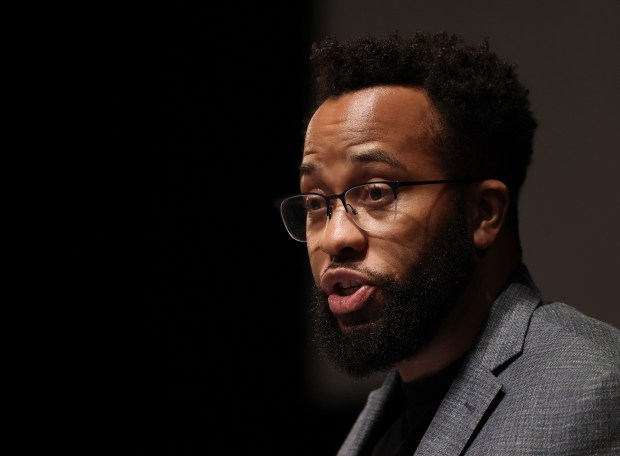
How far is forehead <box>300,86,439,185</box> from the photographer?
1.78 m

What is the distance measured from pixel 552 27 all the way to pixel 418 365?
117cm

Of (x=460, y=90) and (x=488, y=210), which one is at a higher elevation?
(x=460, y=90)

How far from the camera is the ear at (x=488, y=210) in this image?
1.83 meters

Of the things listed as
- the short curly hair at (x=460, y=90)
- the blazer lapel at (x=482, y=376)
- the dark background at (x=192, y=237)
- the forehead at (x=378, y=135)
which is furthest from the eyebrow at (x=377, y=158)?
the dark background at (x=192, y=237)

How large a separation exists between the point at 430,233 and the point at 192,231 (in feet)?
5.04

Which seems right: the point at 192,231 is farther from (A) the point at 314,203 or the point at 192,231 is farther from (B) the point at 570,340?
(B) the point at 570,340

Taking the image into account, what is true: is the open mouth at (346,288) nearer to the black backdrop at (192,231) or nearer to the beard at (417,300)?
the beard at (417,300)

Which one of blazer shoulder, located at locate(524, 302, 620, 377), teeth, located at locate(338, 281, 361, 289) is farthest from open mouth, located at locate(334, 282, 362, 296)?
blazer shoulder, located at locate(524, 302, 620, 377)

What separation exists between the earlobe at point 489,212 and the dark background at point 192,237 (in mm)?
1302

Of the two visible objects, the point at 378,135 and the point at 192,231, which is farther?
the point at 192,231

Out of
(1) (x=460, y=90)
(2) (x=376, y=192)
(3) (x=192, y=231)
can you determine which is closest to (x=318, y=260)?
(2) (x=376, y=192)

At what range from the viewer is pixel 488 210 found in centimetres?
185

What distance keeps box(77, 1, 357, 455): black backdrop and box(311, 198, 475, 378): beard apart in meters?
1.29

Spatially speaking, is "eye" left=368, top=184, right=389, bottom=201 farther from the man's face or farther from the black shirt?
the black shirt
